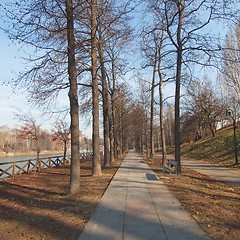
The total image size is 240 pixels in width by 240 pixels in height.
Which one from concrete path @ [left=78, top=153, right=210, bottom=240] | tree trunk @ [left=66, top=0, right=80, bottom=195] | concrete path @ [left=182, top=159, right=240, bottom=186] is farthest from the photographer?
concrete path @ [left=182, top=159, right=240, bottom=186]

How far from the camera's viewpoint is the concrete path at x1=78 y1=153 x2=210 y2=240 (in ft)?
16.1

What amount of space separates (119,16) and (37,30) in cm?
408

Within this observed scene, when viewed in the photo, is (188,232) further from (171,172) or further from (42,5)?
(171,172)

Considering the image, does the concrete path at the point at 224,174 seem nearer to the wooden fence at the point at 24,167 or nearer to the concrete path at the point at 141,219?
the concrete path at the point at 141,219

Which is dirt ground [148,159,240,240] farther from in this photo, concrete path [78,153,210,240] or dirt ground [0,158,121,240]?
dirt ground [0,158,121,240]

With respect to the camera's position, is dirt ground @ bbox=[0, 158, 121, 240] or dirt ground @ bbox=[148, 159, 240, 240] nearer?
dirt ground @ bbox=[148, 159, 240, 240]

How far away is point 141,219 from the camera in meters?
5.93

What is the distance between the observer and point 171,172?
47.0ft

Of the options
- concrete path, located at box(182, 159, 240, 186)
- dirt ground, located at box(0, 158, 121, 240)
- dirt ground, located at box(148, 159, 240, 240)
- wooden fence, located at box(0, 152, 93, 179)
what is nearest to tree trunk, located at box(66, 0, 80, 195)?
Result: dirt ground, located at box(0, 158, 121, 240)

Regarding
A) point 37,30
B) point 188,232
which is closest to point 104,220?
point 188,232

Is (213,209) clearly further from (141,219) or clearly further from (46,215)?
(46,215)

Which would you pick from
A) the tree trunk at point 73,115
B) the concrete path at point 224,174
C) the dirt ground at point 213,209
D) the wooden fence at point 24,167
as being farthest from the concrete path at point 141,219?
the wooden fence at point 24,167

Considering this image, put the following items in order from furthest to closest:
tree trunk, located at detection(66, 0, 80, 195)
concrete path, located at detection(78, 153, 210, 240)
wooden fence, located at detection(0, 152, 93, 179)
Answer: wooden fence, located at detection(0, 152, 93, 179) < tree trunk, located at detection(66, 0, 80, 195) < concrete path, located at detection(78, 153, 210, 240)

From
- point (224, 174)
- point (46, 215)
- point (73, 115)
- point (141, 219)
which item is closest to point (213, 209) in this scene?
point (141, 219)
